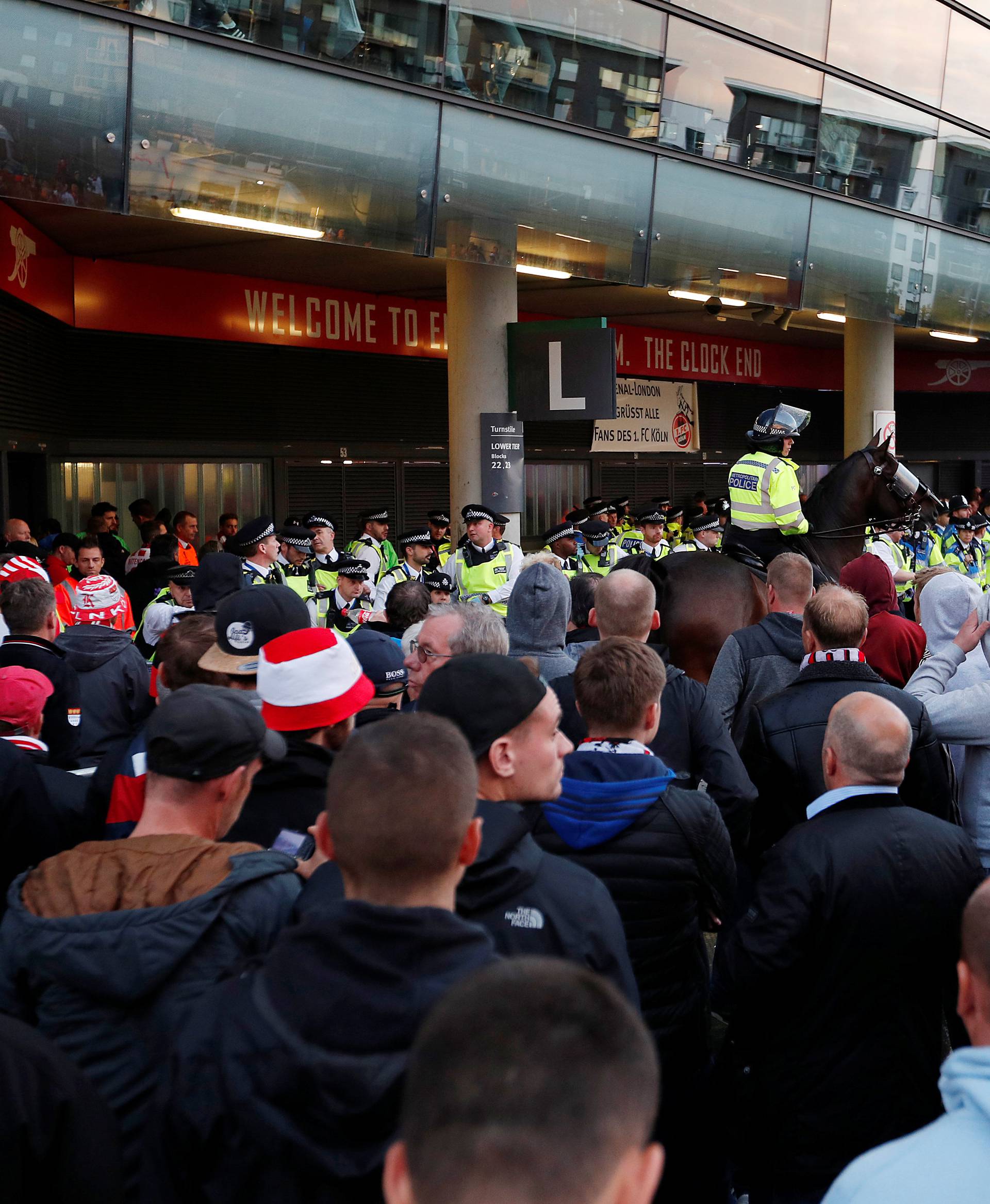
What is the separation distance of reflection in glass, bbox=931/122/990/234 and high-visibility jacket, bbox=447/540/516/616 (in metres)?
9.53

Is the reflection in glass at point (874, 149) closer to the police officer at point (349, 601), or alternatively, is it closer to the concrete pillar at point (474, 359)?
the concrete pillar at point (474, 359)

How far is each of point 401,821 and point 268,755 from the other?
3.29 ft

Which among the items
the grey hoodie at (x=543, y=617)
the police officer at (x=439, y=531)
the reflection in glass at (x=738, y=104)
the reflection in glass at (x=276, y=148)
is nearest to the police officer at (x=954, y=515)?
the reflection in glass at (x=738, y=104)

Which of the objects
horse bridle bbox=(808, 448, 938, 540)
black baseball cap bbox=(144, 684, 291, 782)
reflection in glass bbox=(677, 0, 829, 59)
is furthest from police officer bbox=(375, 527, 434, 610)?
black baseball cap bbox=(144, 684, 291, 782)

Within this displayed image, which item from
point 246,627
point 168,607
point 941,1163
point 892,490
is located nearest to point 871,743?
point 941,1163

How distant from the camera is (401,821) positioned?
5.61 feet

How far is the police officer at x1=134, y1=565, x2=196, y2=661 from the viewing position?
254 inches

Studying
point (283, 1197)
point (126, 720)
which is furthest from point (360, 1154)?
point (126, 720)

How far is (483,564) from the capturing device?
356 inches

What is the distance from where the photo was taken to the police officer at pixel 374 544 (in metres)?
10.2

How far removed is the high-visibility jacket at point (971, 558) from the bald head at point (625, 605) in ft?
34.9

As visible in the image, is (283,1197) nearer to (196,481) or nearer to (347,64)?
(347,64)

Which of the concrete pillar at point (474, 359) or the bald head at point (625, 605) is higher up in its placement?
the concrete pillar at point (474, 359)

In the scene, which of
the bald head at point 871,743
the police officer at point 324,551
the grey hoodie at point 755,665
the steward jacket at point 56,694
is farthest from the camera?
the police officer at point 324,551
